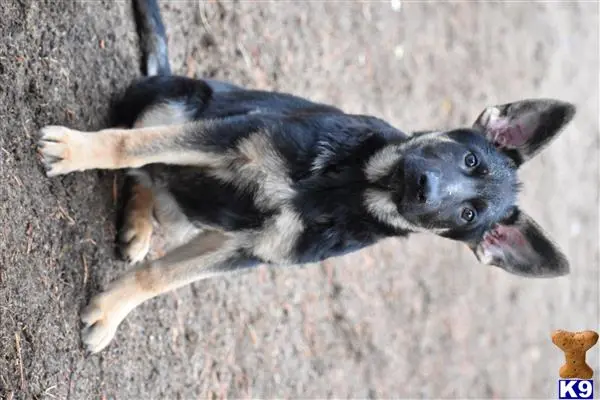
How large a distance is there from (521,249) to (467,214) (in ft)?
1.36

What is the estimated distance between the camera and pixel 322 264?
6664mm

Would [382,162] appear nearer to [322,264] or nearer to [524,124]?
[524,124]

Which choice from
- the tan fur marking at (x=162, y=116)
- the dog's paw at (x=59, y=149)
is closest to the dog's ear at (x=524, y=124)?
the tan fur marking at (x=162, y=116)

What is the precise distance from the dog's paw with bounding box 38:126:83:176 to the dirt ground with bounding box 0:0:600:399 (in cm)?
7

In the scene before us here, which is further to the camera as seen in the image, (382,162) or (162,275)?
(162,275)

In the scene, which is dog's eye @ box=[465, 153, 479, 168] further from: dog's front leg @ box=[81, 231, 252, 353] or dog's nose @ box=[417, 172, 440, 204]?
dog's front leg @ box=[81, 231, 252, 353]

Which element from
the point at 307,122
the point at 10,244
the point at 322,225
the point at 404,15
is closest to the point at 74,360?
the point at 10,244

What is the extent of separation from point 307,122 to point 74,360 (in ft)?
5.73

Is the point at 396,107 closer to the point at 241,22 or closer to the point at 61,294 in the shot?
the point at 241,22

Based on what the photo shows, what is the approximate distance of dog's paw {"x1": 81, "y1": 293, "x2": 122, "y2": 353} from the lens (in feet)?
12.8

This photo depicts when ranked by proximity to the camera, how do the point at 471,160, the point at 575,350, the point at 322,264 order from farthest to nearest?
1. the point at 322,264
2. the point at 471,160
3. the point at 575,350

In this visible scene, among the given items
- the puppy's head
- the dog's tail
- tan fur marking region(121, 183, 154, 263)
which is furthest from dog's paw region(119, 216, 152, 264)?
the puppy's head

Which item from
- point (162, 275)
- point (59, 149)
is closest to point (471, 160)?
point (162, 275)

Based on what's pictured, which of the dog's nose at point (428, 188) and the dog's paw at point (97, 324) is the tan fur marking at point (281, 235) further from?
the dog's paw at point (97, 324)
